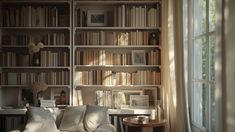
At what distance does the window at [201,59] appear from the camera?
3.58 meters

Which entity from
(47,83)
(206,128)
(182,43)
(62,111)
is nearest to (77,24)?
(47,83)

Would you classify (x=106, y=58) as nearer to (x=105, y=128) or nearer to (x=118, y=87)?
(x=118, y=87)

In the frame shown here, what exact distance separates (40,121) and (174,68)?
1.85 meters

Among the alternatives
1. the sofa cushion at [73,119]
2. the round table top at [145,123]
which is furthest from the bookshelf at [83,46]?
the round table top at [145,123]

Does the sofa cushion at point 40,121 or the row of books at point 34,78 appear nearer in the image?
the sofa cushion at point 40,121

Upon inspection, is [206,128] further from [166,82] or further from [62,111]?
[62,111]

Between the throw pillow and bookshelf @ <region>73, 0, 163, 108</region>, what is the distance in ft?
2.42

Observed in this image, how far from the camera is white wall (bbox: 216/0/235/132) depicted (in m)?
2.40

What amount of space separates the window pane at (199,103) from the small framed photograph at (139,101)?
48.1 inches

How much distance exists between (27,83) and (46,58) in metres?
0.50

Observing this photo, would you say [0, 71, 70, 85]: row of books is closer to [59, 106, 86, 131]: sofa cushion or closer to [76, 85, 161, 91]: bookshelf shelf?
[76, 85, 161, 91]: bookshelf shelf

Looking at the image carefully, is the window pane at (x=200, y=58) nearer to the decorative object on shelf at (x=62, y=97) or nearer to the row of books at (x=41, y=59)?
the row of books at (x=41, y=59)

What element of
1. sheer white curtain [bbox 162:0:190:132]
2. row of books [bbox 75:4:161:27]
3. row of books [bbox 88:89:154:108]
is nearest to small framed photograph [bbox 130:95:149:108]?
row of books [bbox 88:89:154:108]

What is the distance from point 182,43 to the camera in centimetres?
413
